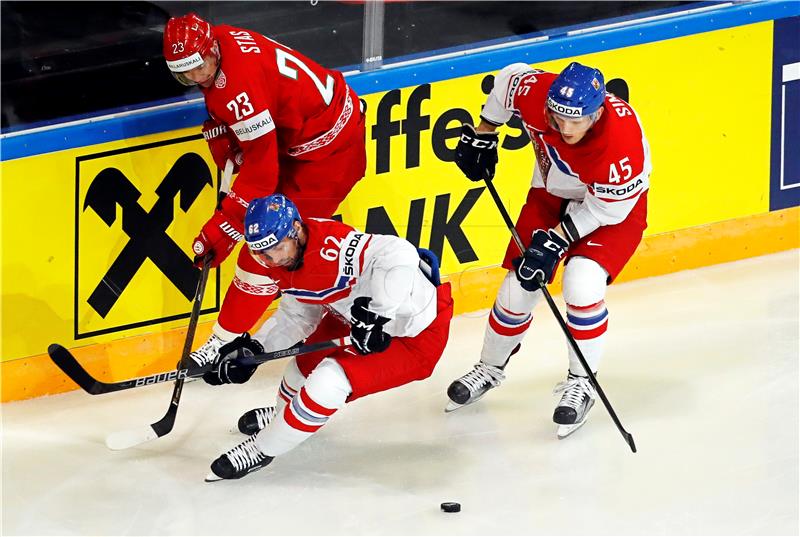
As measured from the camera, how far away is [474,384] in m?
4.48

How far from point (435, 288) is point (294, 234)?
0.50 meters

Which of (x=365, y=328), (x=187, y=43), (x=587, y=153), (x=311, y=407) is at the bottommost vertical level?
(x=311, y=407)

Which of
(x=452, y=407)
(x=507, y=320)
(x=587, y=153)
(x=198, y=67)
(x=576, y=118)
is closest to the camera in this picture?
(x=576, y=118)

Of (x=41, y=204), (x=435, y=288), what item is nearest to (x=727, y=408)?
(x=435, y=288)

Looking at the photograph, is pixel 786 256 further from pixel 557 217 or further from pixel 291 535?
pixel 291 535

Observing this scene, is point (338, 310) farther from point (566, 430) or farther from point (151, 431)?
point (566, 430)

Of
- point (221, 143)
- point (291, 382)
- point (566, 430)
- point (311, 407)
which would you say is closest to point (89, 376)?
point (291, 382)

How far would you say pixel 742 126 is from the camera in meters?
5.50

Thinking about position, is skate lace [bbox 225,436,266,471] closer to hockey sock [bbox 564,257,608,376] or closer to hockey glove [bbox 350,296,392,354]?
hockey glove [bbox 350,296,392,354]

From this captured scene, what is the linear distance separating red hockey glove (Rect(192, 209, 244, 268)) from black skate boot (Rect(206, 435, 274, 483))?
68cm

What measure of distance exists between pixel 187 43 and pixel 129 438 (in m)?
1.18

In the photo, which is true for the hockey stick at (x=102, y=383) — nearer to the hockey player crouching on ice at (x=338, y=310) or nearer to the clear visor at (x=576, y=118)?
the hockey player crouching on ice at (x=338, y=310)

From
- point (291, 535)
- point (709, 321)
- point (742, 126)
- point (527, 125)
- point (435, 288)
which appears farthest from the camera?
point (742, 126)

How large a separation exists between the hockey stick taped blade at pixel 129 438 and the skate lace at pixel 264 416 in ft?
1.09
